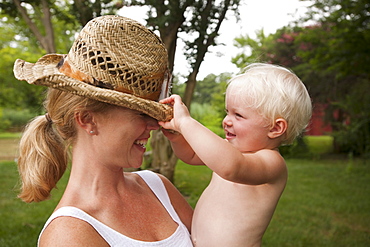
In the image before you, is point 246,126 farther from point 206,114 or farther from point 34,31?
point 206,114

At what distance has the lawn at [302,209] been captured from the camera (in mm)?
4926

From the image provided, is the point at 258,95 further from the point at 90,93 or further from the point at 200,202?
the point at 90,93

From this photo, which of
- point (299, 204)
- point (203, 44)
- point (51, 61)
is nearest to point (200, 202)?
point (51, 61)

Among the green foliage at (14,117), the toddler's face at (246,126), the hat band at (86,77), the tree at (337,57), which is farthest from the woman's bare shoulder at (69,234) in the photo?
the green foliage at (14,117)

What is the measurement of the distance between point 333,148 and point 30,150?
44.4ft

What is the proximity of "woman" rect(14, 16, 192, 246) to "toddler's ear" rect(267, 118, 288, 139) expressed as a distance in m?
0.51

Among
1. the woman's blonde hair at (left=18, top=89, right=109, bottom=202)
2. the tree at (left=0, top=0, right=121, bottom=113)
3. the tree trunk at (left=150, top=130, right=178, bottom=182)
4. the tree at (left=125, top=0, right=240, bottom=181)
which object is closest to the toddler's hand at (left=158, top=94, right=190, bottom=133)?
the woman's blonde hair at (left=18, top=89, right=109, bottom=202)

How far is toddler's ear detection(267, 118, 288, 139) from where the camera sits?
1678mm

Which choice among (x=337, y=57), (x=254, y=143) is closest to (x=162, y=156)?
(x=254, y=143)

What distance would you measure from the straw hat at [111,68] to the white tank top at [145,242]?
0.41 meters

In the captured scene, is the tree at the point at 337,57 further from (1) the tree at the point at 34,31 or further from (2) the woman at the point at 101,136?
(2) the woman at the point at 101,136

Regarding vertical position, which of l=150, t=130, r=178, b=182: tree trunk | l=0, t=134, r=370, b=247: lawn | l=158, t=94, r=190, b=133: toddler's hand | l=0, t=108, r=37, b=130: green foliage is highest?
l=158, t=94, r=190, b=133: toddler's hand

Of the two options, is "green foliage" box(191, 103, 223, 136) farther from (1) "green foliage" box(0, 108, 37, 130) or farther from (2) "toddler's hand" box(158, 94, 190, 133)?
(1) "green foliage" box(0, 108, 37, 130)

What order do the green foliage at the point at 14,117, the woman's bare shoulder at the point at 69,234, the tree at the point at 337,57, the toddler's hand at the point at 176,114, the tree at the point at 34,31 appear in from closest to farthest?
the woman's bare shoulder at the point at 69,234 → the toddler's hand at the point at 176,114 → the tree at the point at 34,31 → the tree at the point at 337,57 → the green foliage at the point at 14,117
